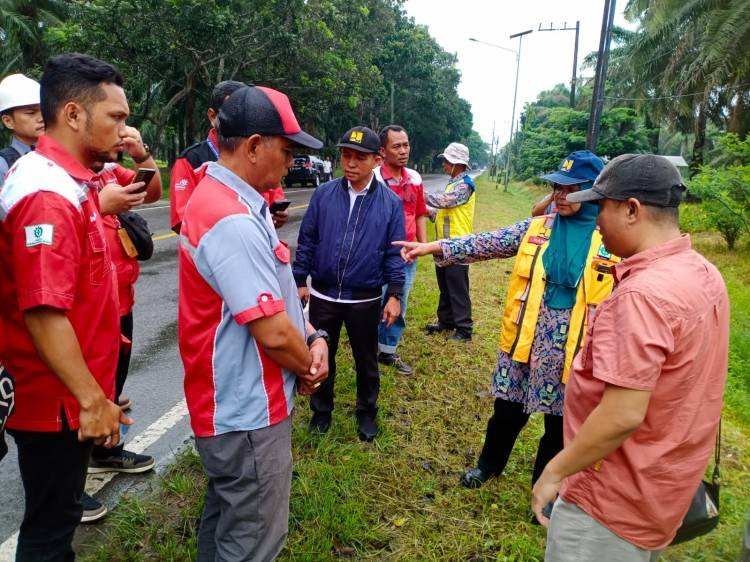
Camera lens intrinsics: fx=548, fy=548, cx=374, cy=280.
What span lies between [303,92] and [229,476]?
72.7 ft

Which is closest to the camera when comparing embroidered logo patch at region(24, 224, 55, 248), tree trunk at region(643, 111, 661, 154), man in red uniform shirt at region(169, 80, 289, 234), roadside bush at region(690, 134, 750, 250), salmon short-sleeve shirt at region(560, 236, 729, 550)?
salmon short-sleeve shirt at region(560, 236, 729, 550)

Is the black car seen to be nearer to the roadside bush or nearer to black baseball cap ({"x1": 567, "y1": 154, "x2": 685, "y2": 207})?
the roadside bush

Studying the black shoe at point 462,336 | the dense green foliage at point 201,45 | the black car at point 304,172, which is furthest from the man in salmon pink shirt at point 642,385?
the black car at point 304,172

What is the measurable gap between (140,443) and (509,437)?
2208 millimetres

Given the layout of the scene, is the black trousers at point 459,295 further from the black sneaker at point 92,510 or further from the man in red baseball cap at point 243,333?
the man in red baseball cap at point 243,333

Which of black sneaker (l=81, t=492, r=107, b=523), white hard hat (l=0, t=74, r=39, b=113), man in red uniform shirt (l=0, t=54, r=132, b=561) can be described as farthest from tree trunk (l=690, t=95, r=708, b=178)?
man in red uniform shirt (l=0, t=54, r=132, b=561)

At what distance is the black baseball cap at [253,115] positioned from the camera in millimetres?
1710

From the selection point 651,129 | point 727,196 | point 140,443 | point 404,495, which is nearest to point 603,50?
point 727,196

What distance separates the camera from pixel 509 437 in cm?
308

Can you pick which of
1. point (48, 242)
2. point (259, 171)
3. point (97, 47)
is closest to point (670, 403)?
point (259, 171)

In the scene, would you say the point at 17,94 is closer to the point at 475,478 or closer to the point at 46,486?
the point at 46,486

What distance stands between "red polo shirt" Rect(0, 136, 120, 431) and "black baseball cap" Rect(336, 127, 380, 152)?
1.78 m

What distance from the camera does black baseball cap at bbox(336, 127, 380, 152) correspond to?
3402 millimetres

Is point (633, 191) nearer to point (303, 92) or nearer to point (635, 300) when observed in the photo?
point (635, 300)
